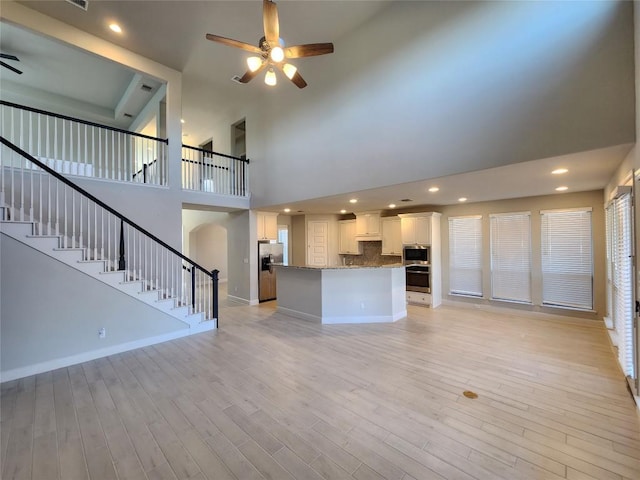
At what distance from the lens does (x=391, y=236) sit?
7570 mm

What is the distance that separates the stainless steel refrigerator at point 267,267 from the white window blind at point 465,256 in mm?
4674

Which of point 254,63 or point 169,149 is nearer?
point 254,63

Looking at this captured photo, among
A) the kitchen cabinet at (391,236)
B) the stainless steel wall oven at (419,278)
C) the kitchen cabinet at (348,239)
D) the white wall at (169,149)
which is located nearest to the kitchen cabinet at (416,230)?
the kitchen cabinet at (391,236)

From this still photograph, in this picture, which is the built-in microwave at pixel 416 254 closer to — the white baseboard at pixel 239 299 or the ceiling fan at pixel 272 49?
the white baseboard at pixel 239 299

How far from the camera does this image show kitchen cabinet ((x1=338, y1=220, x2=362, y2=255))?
8.52 meters

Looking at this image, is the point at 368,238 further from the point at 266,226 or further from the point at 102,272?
the point at 102,272

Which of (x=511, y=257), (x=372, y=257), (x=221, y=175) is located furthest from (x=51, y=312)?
(x=511, y=257)

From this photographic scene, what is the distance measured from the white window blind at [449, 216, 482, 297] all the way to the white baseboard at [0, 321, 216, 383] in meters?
5.91

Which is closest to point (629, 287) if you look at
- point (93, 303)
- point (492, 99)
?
point (492, 99)

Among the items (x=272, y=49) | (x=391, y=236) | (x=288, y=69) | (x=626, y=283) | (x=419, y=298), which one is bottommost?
(x=419, y=298)

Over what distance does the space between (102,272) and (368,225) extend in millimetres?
6270

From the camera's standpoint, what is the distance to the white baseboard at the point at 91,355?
10.6 ft

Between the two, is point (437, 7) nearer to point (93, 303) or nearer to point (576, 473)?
point (576, 473)

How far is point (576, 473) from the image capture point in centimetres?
183
